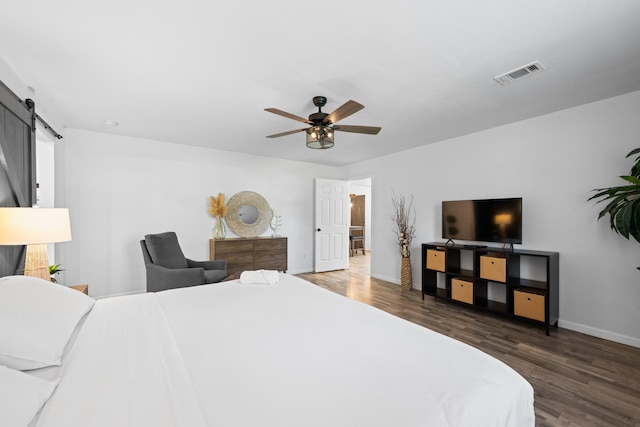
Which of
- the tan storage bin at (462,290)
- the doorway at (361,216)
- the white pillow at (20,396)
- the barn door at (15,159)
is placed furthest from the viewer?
the doorway at (361,216)

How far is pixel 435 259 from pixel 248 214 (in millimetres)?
3341

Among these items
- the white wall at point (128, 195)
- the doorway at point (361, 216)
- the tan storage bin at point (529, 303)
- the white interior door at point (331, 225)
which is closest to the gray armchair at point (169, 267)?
the white wall at point (128, 195)

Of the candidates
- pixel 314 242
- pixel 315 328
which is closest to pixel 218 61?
pixel 315 328

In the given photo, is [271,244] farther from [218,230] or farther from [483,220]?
[483,220]

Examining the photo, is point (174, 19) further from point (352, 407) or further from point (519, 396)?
point (519, 396)

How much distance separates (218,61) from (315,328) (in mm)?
2077

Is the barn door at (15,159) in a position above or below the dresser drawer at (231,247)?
above

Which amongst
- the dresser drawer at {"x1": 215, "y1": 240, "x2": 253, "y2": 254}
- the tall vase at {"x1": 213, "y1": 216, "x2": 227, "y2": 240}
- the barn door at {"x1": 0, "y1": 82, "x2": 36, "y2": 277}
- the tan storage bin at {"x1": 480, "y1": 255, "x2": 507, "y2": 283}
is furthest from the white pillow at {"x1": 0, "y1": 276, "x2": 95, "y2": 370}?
the tan storage bin at {"x1": 480, "y1": 255, "x2": 507, "y2": 283}

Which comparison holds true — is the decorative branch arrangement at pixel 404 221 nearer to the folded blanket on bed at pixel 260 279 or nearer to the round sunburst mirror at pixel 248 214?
the round sunburst mirror at pixel 248 214

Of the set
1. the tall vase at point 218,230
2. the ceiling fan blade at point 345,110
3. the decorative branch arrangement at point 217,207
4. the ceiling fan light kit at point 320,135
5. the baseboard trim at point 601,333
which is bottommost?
the baseboard trim at point 601,333

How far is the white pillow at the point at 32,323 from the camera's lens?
1088mm

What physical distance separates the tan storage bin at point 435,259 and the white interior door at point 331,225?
2.44 m

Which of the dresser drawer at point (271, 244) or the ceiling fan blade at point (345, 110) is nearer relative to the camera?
the ceiling fan blade at point (345, 110)

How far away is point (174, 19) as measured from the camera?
171 centimetres
